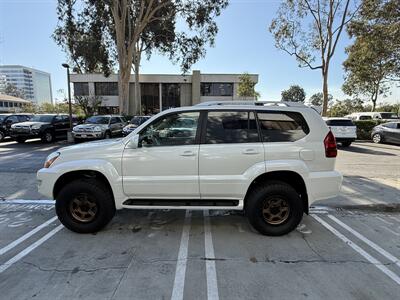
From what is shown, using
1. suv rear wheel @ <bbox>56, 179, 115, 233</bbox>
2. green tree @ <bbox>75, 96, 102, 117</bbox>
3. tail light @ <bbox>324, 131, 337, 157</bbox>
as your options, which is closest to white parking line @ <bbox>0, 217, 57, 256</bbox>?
suv rear wheel @ <bbox>56, 179, 115, 233</bbox>

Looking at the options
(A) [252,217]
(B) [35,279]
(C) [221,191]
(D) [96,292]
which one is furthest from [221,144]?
(B) [35,279]

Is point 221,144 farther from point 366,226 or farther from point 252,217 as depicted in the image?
point 366,226

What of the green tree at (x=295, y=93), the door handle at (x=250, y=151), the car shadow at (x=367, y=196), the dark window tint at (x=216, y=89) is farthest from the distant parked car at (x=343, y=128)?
the green tree at (x=295, y=93)

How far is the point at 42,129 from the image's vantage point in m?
15.6

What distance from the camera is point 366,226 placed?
4430mm

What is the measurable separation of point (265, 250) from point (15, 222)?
4043mm

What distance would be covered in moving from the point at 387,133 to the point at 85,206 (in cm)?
1772

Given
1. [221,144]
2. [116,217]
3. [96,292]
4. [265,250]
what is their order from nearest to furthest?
[96,292] → [265,250] → [221,144] → [116,217]

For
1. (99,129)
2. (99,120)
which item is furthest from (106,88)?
(99,129)

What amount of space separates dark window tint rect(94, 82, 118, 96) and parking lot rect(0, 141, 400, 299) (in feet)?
130

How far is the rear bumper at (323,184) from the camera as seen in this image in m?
3.91

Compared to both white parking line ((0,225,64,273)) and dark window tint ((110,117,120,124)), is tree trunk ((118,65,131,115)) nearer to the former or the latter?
dark window tint ((110,117,120,124))

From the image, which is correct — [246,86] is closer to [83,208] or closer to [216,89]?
[216,89]

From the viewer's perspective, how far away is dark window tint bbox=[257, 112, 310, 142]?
12.9 ft
